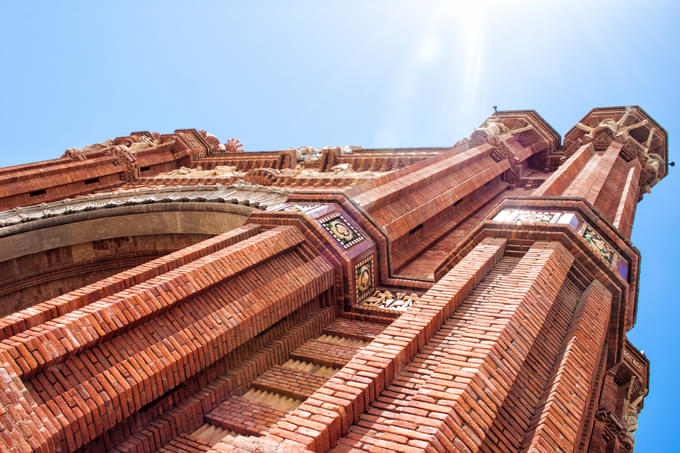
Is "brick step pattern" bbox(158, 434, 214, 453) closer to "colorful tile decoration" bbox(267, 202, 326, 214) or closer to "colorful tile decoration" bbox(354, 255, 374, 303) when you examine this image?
"colorful tile decoration" bbox(354, 255, 374, 303)

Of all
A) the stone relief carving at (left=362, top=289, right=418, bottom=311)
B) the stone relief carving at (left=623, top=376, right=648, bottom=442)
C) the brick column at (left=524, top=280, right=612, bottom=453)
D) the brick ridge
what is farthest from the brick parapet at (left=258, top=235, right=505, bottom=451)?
the stone relief carving at (left=623, top=376, right=648, bottom=442)

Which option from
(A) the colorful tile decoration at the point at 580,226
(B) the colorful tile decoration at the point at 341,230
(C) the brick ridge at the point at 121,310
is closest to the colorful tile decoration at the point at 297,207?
(B) the colorful tile decoration at the point at 341,230

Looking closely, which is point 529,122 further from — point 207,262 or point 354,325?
point 207,262

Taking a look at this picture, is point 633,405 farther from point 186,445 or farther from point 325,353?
point 186,445

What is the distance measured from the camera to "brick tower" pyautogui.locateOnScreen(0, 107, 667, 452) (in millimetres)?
3607

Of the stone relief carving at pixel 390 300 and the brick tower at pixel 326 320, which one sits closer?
the brick tower at pixel 326 320

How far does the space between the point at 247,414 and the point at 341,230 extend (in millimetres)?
3336

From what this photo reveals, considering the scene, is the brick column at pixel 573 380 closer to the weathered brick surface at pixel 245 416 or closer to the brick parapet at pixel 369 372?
the brick parapet at pixel 369 372

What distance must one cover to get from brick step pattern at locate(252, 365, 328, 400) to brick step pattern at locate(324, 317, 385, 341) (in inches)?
38.5

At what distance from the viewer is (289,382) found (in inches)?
221

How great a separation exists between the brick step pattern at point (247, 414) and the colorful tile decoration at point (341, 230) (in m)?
2.71

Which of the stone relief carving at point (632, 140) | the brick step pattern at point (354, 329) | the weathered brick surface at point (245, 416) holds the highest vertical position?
the stone relief carving at point (632, 140)

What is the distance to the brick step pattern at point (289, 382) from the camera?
539cm

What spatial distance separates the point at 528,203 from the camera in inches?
286
